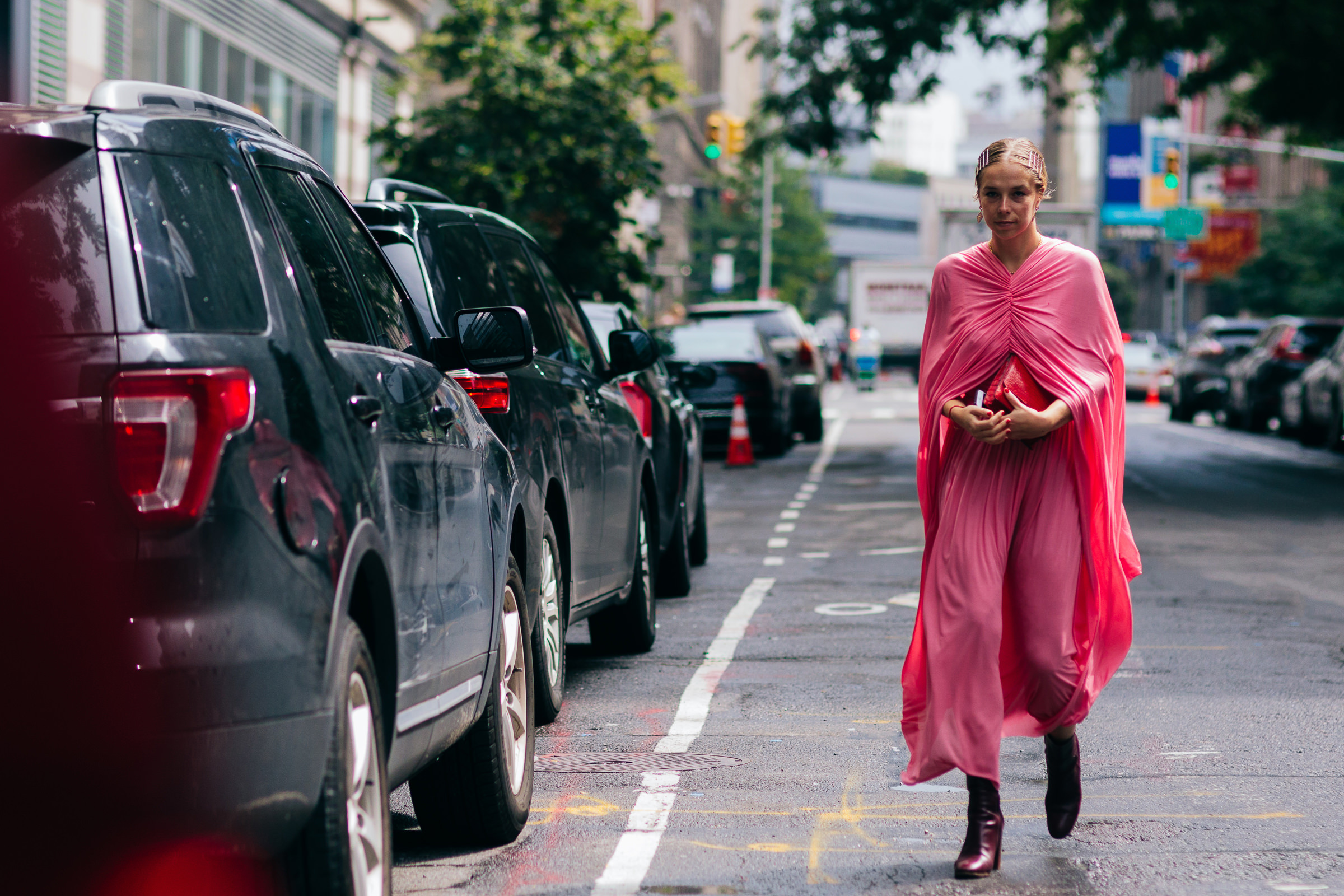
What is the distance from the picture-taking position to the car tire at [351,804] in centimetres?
339

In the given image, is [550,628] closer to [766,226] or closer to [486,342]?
[486,342]

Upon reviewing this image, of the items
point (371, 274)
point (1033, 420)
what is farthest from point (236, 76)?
point (1033, 420)

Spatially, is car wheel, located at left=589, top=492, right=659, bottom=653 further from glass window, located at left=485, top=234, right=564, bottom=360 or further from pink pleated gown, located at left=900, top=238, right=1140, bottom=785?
pink pleated gown, located at left=900, top=238, right=1140, bottom=785

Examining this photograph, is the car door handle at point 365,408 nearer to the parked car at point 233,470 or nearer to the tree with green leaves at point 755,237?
the parked car at point 233,470

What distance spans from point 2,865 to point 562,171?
699 inches

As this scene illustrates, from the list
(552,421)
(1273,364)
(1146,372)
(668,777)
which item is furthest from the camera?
(1146,372)

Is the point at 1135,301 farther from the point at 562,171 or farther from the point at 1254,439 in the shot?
the point at 562,171

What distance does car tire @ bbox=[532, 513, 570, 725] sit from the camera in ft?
20.8

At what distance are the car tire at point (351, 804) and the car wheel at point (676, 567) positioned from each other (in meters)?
6.44

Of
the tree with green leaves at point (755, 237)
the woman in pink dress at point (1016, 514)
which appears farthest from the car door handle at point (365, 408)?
the tree with green leaves at point (755, 237)

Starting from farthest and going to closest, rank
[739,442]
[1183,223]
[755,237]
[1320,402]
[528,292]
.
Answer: [755,237] → [1183,223] → [1320,402] → [739,442] → [528,292]

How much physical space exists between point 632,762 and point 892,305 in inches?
1818

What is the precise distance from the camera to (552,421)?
670cm

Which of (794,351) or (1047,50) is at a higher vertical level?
(1047,50)
